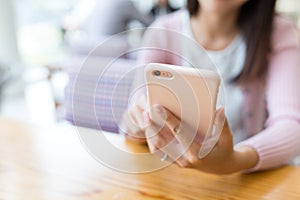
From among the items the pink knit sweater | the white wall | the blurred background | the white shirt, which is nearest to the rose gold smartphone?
the pink knit sweater

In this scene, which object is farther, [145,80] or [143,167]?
[143,167]

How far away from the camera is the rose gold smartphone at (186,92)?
42 cm

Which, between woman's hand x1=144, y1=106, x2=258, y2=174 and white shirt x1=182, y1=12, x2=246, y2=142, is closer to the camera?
woman's hand x1=144, y1=106, x2=258, y2=174

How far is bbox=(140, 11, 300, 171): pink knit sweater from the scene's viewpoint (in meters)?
0.57

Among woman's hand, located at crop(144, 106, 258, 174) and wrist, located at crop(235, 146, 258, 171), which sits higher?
woman's hand, located at crop(144, 106, 258, 174)

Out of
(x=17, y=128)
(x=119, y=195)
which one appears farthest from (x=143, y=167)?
(x=17, y=128)

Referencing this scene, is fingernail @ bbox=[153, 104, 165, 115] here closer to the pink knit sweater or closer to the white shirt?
the pink knit sweater

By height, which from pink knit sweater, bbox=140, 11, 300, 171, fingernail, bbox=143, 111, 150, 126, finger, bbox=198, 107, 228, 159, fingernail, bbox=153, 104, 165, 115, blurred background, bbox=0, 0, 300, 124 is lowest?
blurred background, bbox=0, 0, 300, 124

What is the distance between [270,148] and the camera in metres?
0.57

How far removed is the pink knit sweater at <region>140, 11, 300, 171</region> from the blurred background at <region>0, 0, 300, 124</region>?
6.05 ft

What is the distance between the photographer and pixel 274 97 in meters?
0.68

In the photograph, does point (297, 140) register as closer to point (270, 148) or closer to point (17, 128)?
point (270, 148)

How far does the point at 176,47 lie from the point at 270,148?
0.27 meters

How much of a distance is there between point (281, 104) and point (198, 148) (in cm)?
27
